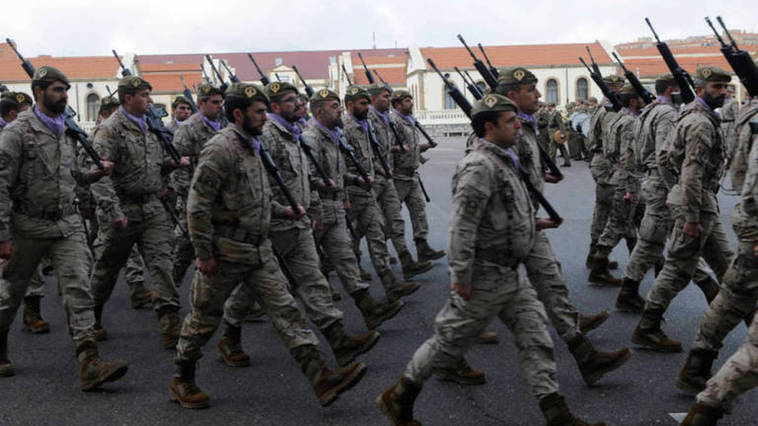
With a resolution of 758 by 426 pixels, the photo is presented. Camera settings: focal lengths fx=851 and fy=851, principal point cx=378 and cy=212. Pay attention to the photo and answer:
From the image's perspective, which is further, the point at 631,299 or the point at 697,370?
the point at 631,299

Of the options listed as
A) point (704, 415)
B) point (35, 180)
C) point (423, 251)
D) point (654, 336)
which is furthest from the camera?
point (423, 251)

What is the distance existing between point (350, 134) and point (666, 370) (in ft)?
13.9

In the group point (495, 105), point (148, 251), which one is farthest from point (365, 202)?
point (495, 105)

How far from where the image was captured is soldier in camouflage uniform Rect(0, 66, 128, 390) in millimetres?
5781

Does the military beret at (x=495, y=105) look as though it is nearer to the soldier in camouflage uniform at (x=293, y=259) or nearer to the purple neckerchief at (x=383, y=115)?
the soldier in camouflage uniform at (x=293, y=259)

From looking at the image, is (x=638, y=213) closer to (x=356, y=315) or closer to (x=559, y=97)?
(x=356, y=315)

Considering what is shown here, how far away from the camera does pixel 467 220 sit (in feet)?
14.4

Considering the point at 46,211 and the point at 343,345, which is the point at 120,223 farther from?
the point at 343,345

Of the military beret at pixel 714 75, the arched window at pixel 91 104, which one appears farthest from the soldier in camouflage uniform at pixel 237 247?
the arched window at pixel 91 104

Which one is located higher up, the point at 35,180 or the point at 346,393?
the point at 35,180

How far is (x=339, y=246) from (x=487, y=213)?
282cm

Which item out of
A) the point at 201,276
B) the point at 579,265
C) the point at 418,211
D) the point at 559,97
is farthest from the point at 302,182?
the point at 559,97

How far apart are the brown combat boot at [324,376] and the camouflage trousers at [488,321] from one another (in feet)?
2.21

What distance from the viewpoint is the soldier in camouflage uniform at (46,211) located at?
578 centimetres
